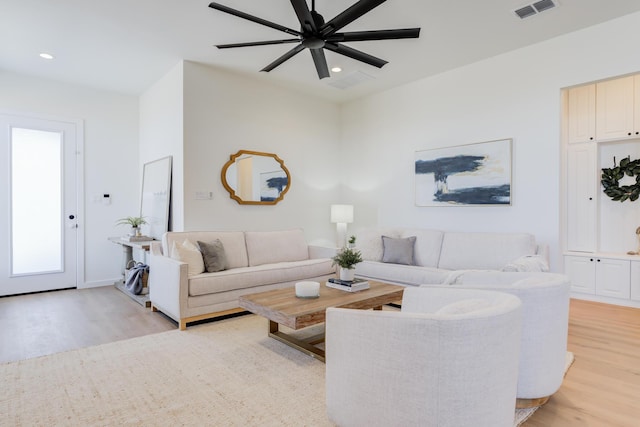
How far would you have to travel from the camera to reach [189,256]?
365 centimetres

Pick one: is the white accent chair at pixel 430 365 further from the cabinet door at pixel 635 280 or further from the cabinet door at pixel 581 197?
the cabinet door at pixel 581 197

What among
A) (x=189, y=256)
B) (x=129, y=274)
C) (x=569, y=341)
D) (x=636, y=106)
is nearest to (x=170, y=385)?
(x=189, y=256)

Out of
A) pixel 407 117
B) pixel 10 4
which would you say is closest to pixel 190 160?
pixel 10 4

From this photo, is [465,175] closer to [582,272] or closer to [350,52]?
[582,272]

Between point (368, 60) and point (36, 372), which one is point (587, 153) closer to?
point (368, 60)

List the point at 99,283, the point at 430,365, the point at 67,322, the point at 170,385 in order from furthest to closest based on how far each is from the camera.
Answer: the point at 99,283 < the point at 67,322 < the point at 170,385 < the point at 430,365

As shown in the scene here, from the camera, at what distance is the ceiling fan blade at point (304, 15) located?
2.38 metres

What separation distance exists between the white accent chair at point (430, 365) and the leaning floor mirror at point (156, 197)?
3.95 m

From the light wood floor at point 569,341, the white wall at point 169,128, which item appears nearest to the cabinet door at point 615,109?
the light wood floor at point 569,341

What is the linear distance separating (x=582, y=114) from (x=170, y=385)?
553cm

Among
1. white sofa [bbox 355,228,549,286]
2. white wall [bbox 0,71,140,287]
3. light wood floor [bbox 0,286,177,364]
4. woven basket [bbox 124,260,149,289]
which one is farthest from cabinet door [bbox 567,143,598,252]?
white wall [bbox 0,71,140,287]

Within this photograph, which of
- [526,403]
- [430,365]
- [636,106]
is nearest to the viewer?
[430,365]

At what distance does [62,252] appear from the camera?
5.11 m

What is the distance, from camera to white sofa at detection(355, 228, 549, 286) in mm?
3857
